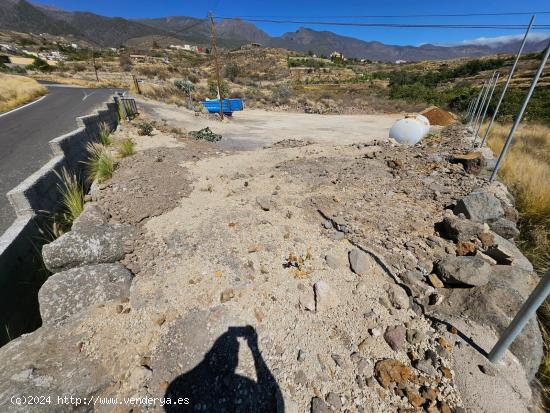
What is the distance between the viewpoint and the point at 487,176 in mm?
5973

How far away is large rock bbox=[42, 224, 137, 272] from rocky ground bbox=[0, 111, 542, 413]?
0.02 meters

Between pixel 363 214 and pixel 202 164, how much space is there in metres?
4.94

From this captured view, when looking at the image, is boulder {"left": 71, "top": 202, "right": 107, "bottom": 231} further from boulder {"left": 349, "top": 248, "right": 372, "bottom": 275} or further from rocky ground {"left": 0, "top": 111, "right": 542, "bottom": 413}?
boulder {"left": 349, "top": 248, "right": 372, "bottom": 275}

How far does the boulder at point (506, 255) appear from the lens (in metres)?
3.13

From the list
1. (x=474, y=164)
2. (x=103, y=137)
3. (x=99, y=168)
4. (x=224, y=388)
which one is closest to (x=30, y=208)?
(x=99, y=168)

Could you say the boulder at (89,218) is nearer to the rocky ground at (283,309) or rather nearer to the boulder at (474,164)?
the rocky ground at (283,309)

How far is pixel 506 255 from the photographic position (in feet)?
10.3

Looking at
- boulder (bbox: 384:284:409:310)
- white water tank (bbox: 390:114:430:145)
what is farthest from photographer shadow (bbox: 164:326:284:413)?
white water tank (bbox: 390:114:430:145)

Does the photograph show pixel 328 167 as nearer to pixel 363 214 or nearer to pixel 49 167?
pixel 363 214

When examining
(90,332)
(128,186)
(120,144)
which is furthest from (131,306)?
(120,144)

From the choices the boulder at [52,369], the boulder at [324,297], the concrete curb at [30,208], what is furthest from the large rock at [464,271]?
the concrete curb at [30,208]

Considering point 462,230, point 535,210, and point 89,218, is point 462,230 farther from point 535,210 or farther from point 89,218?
point 89,218

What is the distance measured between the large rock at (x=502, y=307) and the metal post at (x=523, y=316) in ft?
1.14

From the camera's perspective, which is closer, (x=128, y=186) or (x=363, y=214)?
(x=363, y=214)
